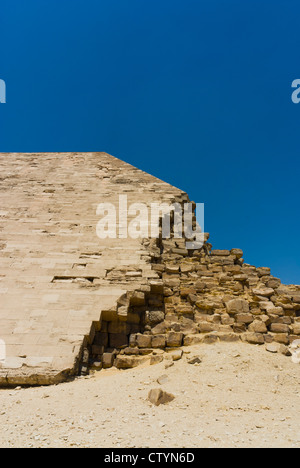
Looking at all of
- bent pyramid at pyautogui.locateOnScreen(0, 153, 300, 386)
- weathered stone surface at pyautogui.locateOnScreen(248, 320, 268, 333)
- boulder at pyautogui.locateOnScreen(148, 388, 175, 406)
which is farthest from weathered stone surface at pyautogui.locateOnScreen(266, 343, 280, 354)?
boulder at pyautogui.locateOnScreen(148, 388, 175, 406)

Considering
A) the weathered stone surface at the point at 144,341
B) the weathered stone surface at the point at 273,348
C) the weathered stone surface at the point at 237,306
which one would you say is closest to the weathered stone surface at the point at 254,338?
the weathered stone surface at the point at 273,348

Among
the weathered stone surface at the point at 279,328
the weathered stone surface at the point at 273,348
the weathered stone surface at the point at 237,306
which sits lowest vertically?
the weathered stone surface at the point at 273,348

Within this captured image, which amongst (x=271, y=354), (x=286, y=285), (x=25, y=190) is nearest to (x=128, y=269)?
(x=271, y=354)

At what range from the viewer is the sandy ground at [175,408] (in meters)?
2.09

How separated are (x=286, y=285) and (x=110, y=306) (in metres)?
3.53

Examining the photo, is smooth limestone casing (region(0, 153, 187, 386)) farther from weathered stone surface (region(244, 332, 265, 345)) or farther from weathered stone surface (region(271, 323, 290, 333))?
weathered stone surface (region(271, 323, 290, 333))

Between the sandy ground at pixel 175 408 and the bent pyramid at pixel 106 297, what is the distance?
1.13 feet

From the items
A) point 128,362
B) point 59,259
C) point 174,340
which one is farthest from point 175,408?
point 59,259

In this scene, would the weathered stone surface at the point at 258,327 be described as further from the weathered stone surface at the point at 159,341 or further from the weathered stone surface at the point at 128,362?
the weathered stone surface at the point at 128,362

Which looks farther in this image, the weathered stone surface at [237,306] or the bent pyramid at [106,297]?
the weathered stone surface at [237,306]

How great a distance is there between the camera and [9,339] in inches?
147

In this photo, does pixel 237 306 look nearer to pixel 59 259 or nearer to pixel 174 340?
pixel 174 340

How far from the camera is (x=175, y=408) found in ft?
8.68
